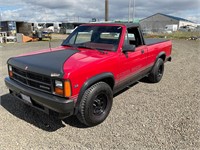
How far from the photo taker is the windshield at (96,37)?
12.9 ft

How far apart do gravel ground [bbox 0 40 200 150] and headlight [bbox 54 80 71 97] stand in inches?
31.4

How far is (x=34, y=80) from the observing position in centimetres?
303

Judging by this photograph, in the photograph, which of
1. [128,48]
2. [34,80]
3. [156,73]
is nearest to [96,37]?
[128,48]

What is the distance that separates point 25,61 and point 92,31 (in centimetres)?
181

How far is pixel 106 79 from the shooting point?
351cm

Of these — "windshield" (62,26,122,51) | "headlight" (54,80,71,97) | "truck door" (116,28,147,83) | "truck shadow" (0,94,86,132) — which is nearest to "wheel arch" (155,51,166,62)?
"truck door" (116,28,147,83)

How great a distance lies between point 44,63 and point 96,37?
1651 mm

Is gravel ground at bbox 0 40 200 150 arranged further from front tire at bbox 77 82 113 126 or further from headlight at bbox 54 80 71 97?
headlight at bbox 54 80 71 97

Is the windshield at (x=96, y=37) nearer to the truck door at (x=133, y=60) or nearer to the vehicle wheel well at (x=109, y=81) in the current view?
the truck door at (x=133, y=60)

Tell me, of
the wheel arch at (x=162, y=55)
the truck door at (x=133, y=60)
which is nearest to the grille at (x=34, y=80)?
the truck door at (x=133, y=60)

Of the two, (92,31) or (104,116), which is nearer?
(104,116)

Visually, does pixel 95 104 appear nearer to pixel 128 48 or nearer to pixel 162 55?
pixel 128 48

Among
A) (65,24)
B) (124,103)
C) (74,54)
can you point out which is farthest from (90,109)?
(65,24)

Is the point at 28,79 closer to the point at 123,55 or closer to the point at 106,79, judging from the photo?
the point at 106,79
